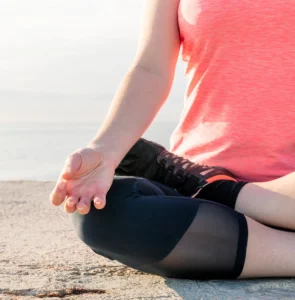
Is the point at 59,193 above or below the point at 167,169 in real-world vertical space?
above

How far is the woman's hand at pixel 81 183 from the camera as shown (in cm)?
120

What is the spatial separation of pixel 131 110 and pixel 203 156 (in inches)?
8.8

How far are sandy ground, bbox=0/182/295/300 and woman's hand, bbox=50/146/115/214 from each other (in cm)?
18

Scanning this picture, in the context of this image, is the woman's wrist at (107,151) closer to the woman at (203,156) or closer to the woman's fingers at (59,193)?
the woman at (203,156)

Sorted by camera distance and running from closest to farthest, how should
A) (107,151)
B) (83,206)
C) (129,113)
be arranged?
(83,206) < (107,151) < (129,113)

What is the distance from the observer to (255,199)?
A: 1.42 m

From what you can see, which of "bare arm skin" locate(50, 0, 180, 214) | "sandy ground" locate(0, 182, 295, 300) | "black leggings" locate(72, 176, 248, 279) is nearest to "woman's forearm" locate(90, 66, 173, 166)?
"bare arm skin" locate(50, 0, 180, 214)

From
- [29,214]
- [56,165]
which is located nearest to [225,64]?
[29,214]

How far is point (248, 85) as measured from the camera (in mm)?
1532

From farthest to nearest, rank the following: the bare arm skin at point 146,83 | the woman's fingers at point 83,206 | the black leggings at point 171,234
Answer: the bare arm skin at point 146,83
the black leggings at point 171,234
the woman's fingers at point 83,206

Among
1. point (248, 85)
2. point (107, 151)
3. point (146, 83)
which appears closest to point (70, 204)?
point (107, 151)

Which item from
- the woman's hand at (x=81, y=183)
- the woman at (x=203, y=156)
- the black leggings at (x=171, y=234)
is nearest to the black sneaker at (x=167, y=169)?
the woman at (x=203, y=156)

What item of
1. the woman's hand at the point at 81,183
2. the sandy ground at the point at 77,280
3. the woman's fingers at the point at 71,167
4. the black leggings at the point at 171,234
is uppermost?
the woman's fingers at the point at 71,167

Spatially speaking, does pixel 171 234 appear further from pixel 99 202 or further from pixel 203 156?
pixel 203 156
